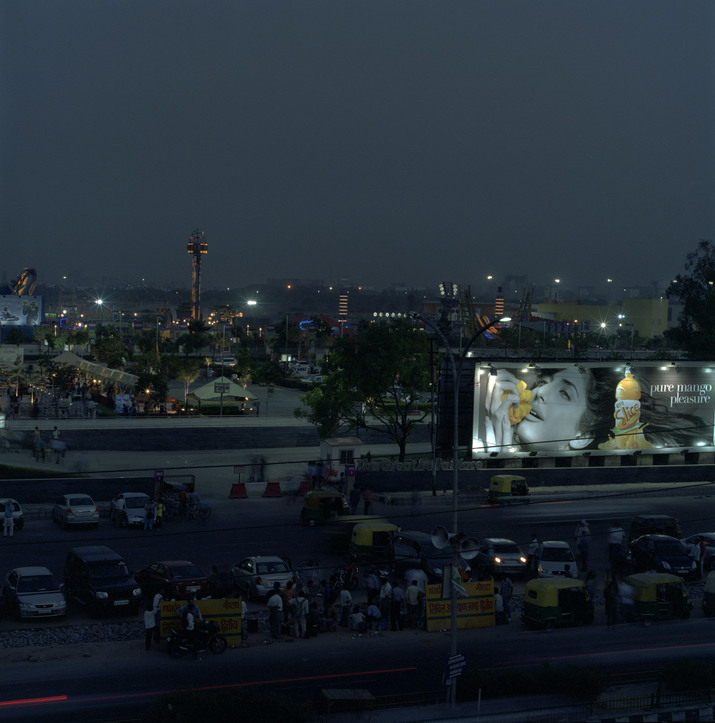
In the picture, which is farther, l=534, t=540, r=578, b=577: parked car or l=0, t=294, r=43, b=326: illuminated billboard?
l=0, t=294, r=43, b=326: illuminated billboard

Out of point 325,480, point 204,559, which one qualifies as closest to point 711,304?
point 325,480

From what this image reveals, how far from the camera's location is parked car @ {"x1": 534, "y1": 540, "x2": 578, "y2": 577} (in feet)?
74.5

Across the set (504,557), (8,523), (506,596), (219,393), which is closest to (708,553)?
(504,557)

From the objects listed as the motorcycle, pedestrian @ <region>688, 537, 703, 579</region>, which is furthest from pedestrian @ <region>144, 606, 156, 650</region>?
pedestrian @ <region>688, 537, 703, 579</region>

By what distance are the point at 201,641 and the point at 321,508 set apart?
11.3 m

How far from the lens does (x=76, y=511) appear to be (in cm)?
2666

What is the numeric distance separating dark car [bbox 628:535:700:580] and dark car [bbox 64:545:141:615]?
12908mm

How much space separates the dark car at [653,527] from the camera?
26547 millimetres

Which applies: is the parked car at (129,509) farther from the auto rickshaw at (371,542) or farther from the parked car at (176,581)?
the auto rickshaw at (371,542)

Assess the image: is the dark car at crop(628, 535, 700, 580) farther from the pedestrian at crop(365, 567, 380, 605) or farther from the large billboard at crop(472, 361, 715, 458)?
the large billboard at crop(472, 361, 715, 458)

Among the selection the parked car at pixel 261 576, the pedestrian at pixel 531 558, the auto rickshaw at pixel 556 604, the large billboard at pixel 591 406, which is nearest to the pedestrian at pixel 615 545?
the pedestrian at pixel 531 558

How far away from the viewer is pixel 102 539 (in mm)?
25359

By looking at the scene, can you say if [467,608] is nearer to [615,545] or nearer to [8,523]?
[615,545]

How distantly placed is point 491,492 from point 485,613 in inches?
525
